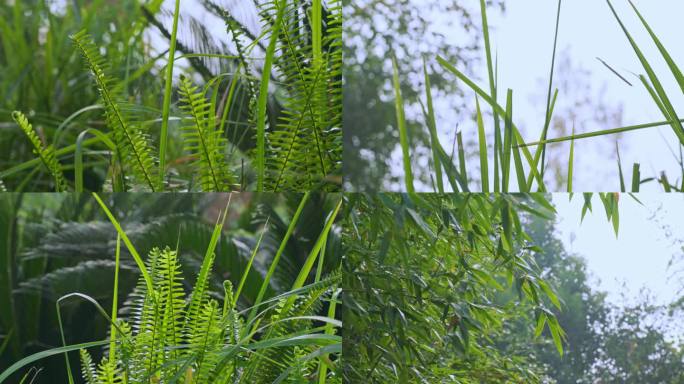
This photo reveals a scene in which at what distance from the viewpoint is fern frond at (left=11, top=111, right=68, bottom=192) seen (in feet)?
3.43

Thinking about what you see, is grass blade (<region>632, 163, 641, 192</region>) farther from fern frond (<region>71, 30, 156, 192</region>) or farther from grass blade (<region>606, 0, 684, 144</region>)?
fern frond (<region>71, 30, 156, 192</region>)

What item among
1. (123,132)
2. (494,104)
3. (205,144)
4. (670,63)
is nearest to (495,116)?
(494,104)

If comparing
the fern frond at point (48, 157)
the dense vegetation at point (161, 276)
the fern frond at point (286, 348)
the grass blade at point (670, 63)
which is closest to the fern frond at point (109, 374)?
the dense vegetation at point (161, 276)

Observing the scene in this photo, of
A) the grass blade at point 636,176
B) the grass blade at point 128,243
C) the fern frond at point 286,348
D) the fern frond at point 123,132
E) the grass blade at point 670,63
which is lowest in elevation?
the fern frond at point 286,348

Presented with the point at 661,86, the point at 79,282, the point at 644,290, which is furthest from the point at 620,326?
the point at 79,282

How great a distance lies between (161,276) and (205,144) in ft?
0.64

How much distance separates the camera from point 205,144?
1011mm

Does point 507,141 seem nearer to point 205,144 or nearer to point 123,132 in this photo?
point 205,144

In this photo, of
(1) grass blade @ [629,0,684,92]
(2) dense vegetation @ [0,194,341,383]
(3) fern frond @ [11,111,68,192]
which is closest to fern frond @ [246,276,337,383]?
(2) dense vegetation @ [0,194,341,383]

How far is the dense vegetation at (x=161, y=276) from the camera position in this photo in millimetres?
933

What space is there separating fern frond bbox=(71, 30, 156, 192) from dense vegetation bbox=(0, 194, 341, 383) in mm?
41

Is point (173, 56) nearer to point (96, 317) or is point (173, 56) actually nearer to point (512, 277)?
point (96, 317)

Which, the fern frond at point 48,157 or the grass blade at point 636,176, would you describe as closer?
the grass blade at point 636,176

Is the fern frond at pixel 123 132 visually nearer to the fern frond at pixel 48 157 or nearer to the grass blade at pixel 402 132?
the fern frond at pixel 48 157
